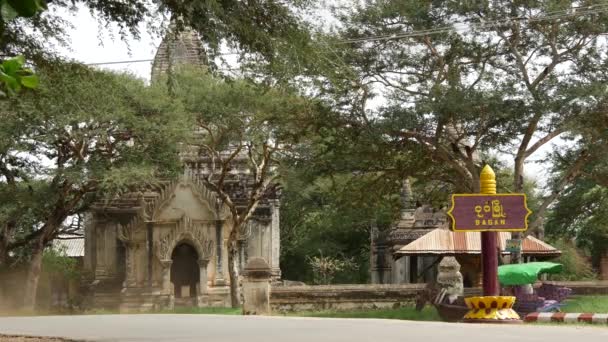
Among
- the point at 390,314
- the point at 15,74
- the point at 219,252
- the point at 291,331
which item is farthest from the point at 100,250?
the point at 15,74

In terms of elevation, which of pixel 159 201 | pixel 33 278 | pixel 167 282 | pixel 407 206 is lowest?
pixel 167 282

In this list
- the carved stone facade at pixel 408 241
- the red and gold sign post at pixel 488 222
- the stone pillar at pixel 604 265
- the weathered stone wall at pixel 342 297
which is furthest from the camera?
the stone pillar at pixel 604 265

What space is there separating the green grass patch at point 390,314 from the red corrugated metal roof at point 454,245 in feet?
5.80

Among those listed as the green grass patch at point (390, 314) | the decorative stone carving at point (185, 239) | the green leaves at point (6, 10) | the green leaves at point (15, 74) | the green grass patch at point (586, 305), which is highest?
the decorative stone carving at point (185, 239)

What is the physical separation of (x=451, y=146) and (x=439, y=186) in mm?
7071

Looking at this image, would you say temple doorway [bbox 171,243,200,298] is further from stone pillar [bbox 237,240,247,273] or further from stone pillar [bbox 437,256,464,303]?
stone pillar [bbox 437,256,464,303]

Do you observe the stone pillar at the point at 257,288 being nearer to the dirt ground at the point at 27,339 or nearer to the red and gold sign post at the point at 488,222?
the red and gold sign post at the point at 488,222

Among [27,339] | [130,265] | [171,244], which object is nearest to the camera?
[27,339]

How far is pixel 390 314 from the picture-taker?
86.3 ft

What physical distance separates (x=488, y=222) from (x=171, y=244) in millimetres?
19612

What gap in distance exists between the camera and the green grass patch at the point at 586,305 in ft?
75.9

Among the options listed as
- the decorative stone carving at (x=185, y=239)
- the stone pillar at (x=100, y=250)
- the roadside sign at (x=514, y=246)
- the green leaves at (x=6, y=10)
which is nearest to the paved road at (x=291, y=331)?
the roadside sign at (x=514, y=246)

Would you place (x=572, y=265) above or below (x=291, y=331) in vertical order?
above

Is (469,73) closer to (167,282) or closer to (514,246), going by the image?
(514,246)
